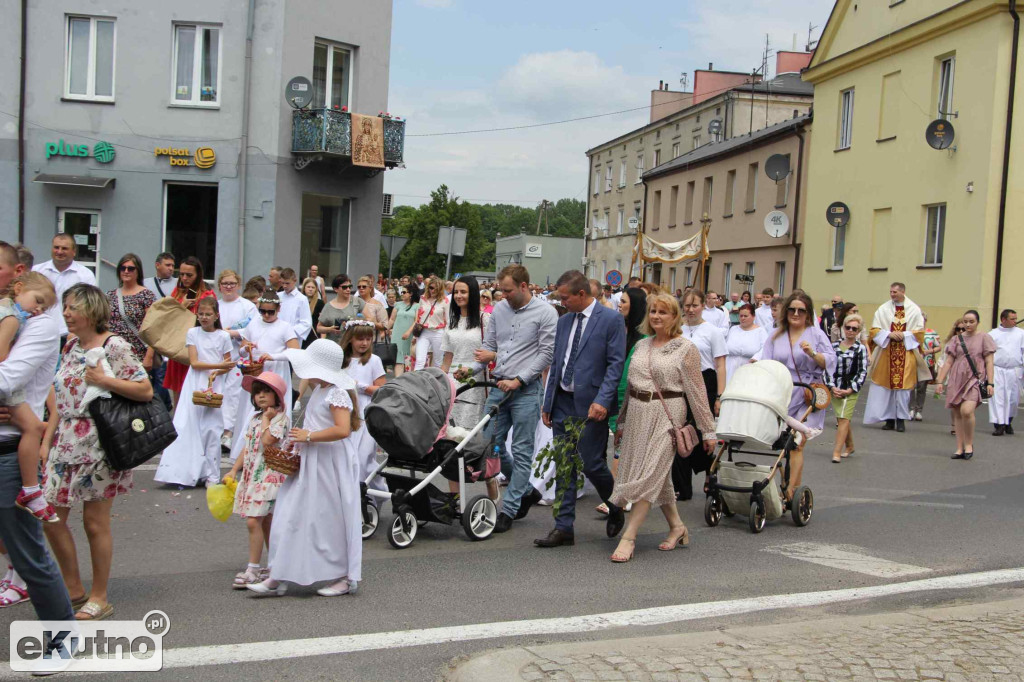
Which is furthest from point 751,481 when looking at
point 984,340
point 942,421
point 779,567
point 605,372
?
point 942,421

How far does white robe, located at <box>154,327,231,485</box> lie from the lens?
950cm

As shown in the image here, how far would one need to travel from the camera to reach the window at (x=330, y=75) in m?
24.2

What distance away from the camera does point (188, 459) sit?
9.52 meters

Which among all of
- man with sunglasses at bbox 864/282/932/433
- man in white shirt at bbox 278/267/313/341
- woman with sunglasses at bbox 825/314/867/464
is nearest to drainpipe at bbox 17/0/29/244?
man in white shirt at bbox 278/267/313/341

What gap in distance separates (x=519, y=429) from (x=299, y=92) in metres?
16.6

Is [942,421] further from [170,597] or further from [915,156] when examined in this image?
[170,597]

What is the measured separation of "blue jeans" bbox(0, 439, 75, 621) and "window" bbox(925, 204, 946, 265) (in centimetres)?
2467

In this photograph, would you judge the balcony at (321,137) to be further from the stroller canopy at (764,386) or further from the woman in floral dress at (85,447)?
the woman in floral dress at (85,447)

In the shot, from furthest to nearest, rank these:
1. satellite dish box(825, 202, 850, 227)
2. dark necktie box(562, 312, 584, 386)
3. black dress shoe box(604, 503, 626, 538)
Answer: satellite dish box(825, 202, 850, 227) → black dress shoe box(604, 503, 626, 538) → dark necktie box(562, 312, 584, 386)

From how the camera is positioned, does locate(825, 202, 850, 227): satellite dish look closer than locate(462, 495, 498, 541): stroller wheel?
No

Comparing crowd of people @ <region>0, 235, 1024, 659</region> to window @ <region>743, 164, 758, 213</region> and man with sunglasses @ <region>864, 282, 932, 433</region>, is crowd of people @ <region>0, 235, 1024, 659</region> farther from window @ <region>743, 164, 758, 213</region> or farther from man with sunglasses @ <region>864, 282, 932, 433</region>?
window @ <region>743, 164, 758, 213</region>

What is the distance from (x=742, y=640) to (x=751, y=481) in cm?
335

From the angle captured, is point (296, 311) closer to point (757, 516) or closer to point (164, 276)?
point (164, 276)

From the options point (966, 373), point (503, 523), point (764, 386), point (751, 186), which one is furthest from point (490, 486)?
point (751, 186)
